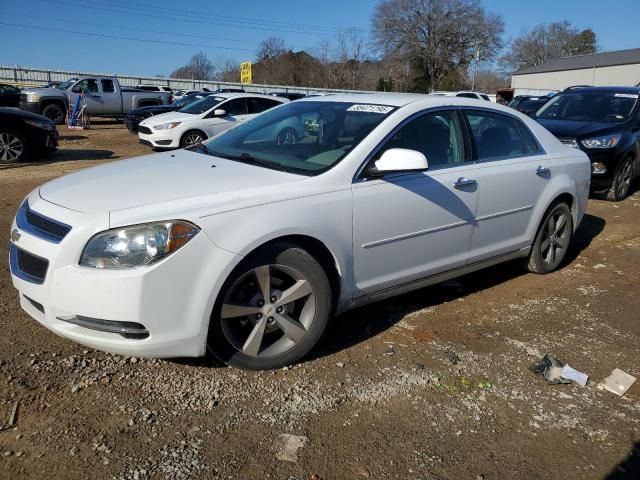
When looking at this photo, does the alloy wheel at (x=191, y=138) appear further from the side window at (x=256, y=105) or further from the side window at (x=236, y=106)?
the side window at (x=256, y=105)

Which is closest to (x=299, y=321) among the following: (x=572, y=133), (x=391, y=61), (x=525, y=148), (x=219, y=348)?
(x=219, y=348)

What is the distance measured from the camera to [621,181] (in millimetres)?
8984

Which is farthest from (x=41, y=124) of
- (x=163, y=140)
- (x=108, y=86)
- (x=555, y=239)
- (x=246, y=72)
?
(x=246, y=72)

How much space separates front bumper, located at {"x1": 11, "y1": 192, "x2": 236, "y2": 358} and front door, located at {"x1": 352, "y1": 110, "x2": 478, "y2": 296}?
1.00 m

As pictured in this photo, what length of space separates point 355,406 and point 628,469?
4.34 ft

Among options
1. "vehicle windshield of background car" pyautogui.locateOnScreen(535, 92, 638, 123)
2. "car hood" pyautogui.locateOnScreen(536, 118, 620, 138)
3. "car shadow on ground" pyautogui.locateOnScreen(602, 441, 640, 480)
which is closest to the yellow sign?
"vehicle windshield of background car" pyautogui.locateOnScreen(535, 92, 638, 123)

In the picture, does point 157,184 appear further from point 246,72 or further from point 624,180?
point 246,72

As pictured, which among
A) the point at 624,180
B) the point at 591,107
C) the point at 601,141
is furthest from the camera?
the point at 591,107

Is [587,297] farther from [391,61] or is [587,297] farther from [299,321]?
[391,61]

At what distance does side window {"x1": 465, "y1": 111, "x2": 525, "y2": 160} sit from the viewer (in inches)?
170

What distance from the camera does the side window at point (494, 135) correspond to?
4.31 m

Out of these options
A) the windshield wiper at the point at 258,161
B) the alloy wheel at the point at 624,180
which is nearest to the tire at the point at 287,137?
the windshield wiper at the point at 258,161

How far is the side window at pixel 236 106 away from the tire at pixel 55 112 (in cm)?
946

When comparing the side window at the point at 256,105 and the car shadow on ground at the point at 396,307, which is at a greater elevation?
the side window at the point at 256,105
